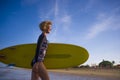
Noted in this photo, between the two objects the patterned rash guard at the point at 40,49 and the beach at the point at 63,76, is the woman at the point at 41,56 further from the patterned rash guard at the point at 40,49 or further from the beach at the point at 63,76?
the beach at the point at 63,76

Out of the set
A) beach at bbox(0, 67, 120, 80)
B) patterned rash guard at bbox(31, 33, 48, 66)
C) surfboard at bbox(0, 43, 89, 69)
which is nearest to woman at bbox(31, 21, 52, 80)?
patterned rash guard at bbox(31, 33, 48, 66)

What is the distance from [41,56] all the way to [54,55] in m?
2.95

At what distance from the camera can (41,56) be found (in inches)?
159

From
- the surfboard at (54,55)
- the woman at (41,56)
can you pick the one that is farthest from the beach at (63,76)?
the woman at (41,56)

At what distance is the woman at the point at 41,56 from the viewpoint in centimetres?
391

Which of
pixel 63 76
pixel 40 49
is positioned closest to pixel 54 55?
pixel 40 49

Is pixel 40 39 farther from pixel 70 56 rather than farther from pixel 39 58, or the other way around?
pixel 70 56

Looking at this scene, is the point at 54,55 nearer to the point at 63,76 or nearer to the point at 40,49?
the point at 40,49

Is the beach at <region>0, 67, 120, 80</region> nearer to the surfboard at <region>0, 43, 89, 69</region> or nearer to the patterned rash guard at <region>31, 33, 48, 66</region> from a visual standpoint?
the surfboard at <region>0, 43, 89, 69</region>

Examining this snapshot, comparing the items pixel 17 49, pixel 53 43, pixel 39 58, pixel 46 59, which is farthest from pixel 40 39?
pixel 17 49

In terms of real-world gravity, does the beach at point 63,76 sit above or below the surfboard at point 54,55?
below

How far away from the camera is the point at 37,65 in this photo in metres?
3.96

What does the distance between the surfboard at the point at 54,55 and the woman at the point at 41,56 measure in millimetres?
2684

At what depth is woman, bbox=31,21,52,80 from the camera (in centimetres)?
391
